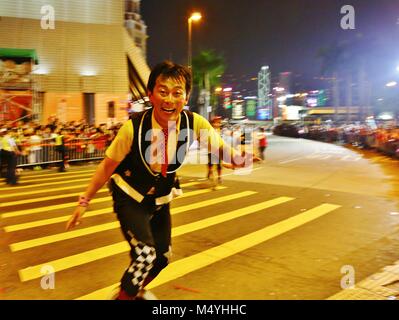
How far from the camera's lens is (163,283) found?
4.66 meters

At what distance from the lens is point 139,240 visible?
3.31 metres

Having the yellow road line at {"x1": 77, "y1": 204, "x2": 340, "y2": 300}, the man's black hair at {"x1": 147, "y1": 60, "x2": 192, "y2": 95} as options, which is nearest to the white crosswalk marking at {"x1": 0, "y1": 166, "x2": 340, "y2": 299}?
the yellow road line at {"x1": 77, "y1": 204, "x2": 340, "y2": 300}

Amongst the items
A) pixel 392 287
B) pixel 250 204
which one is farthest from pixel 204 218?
pixel 392 287

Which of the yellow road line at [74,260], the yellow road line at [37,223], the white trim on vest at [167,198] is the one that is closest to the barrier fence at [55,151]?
the yellow road line at [37,223]

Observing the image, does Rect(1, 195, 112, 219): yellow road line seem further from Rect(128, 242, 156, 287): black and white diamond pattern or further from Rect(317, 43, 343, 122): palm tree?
Rect(317, 43, 343, 122): palm tree

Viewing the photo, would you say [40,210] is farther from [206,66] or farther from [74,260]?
[206,66]

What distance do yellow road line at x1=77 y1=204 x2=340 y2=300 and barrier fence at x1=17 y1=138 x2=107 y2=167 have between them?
10.2 m

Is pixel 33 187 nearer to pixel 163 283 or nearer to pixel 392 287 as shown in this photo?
pixel 163 283

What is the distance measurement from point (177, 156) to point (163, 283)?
181 cm

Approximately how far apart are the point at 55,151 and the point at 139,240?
45.3 feet

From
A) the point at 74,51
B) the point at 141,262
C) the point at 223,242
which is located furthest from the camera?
the point at 74,51

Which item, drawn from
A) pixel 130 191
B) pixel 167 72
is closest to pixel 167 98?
pixel 167 72

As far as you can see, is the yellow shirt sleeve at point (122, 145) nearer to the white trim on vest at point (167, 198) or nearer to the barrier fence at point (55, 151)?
the white trim on vest at point (167, 198)
